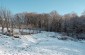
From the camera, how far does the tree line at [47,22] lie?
150 ft

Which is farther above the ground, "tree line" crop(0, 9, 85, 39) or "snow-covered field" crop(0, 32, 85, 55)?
"tree line" crop(0, 9, 85, 39)

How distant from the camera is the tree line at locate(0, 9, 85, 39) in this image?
150ft

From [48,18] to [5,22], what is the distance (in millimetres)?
28276

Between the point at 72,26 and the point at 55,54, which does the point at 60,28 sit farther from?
the point at 55,54

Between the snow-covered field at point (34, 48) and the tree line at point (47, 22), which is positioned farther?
the tree line at point (47, 22)

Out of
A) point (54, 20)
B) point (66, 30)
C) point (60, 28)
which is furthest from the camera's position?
point (54, 20)

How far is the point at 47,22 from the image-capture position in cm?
6762

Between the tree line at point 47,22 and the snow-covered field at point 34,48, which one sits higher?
the tree line at point 47,22

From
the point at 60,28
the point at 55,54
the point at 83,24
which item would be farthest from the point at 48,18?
the point at 55,54

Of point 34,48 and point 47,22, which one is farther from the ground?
point 47,22

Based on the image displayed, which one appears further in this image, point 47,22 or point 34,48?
point 47,22

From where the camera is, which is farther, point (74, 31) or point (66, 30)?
point (66, 30)

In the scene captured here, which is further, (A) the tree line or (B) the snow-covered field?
(A) the tree line

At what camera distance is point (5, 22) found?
45.0m
